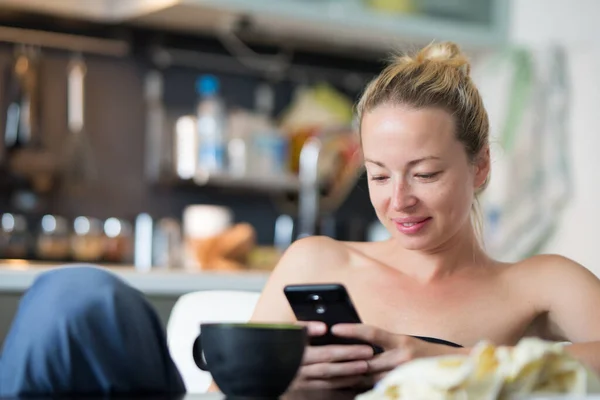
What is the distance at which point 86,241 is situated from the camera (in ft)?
10.4

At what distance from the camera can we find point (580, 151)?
11.1 ft

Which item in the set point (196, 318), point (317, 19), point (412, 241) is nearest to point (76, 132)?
point (317, 19)

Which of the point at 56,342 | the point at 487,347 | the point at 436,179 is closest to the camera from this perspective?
the point at 487,347

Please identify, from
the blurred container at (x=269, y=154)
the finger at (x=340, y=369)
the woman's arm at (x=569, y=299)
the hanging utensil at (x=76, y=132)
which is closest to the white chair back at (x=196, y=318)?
the woman's arm at (x=569, y=299)

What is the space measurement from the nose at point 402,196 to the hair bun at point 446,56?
1.03 feet

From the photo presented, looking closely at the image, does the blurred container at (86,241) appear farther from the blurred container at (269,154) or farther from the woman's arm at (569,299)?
the woman's arm at (569,299)

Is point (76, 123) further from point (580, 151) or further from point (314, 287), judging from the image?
point (314, 287)

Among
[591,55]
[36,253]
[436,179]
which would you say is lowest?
[36,253]

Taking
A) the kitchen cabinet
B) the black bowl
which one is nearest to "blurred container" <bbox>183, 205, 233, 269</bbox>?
the kitchen cabinet

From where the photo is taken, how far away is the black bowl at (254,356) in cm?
86

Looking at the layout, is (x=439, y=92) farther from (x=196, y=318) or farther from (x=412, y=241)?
(x=196, y=318)

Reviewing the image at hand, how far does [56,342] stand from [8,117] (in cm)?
232

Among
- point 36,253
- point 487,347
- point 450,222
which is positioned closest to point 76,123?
point 36,253

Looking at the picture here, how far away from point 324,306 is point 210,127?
94.8 inches
